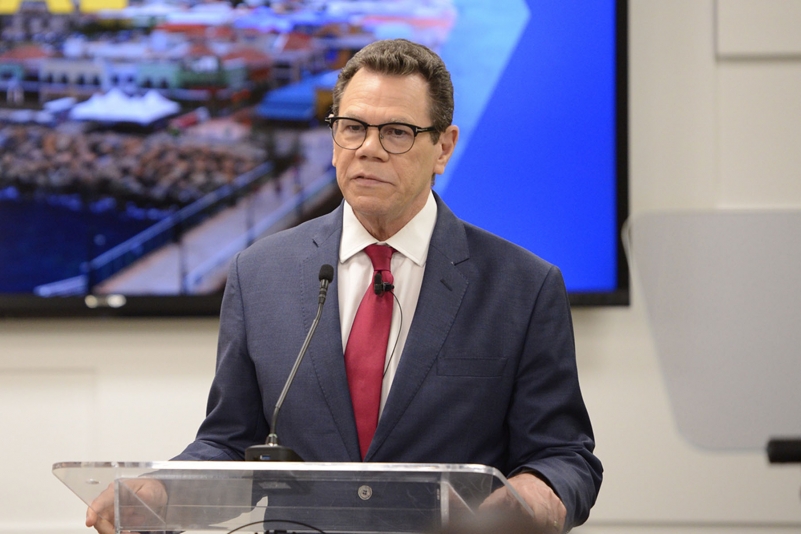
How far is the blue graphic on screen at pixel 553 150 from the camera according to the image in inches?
129

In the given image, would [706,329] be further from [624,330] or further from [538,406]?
[624,330]

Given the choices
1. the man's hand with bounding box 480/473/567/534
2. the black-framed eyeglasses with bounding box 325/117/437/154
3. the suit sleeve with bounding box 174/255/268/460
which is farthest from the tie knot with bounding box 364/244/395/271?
the man's hand with bounding box 480/473/567/534

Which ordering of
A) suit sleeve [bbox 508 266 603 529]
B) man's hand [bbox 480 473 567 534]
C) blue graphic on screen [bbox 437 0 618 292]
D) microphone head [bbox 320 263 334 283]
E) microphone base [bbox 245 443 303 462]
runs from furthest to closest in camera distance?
1. blue graphic on screen [bbox 437 0 618 292]
2. suit sleeve [bbox 508 266 603 529]
3. microphone head [bbox 320 263 334 283]
4. man's hand [bbox 480 473 567 534]
5. microphone base [bbox 245 443 303 462]

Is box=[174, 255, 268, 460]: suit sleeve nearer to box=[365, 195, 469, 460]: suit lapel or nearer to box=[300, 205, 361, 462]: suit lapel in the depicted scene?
box=[300, 205, 361, 462]: suit lapel

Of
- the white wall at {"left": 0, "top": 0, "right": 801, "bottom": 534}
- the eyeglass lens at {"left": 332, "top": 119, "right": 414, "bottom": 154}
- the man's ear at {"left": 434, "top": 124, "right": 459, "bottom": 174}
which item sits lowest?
the white wall at {"left": 0, "top": 0, "right": 801, "bottom": 534}

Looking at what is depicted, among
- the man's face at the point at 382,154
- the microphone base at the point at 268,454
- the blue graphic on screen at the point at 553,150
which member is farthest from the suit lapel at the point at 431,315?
the blue graphic on screen at the point at 553,150

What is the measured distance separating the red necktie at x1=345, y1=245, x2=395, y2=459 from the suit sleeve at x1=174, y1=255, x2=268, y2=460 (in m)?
0.23

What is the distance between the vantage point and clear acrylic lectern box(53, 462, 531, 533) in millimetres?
1280

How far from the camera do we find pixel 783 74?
3.29 m

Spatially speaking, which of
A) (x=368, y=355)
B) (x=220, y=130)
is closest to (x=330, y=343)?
(x=368, y=355)

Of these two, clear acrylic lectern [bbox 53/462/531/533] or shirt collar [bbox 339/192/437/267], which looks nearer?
clear acrylic lectern [bbox 53/462/531/533]

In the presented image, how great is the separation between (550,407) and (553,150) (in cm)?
162

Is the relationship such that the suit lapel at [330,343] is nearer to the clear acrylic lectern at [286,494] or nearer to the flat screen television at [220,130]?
the clear acrylic lectern at [286,494]

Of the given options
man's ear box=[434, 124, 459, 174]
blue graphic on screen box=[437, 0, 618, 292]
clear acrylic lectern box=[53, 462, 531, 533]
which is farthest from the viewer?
blue graphic on screen box=[437, 0, 618, 292]
